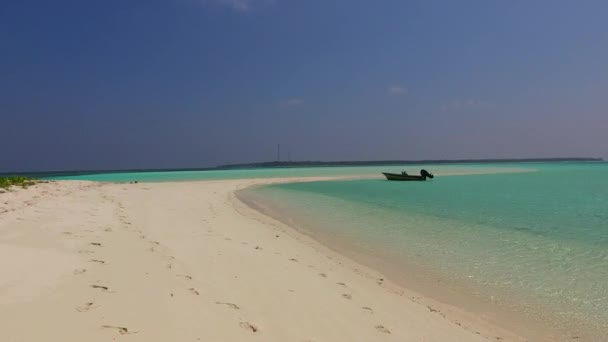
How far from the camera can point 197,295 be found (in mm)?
5309

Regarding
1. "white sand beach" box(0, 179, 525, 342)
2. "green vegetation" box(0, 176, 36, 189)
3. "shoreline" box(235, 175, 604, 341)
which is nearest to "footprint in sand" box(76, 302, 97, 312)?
"white sand beach" box(0, 179, 525, 342)

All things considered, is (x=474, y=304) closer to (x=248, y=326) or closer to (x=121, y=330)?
(x=248, y=326)

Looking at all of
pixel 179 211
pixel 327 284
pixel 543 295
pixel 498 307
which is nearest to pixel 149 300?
pixel 327 284

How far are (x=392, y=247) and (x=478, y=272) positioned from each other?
2603 mm

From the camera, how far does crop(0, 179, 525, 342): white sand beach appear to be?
4188 mm

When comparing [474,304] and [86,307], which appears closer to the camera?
[86,307]

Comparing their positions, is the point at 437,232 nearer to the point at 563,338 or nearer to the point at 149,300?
the point at 563,338

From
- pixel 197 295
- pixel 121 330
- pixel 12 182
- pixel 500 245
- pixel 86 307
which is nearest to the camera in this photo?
pixel 121 330

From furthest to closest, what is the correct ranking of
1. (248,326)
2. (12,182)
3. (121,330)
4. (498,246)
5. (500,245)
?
(12,182) < (500,245) < (498,246) < (248,326) < (121,330)

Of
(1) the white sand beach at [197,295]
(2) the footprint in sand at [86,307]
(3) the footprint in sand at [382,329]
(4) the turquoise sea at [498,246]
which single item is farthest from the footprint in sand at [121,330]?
(4) the turquoise sea at [498,246]

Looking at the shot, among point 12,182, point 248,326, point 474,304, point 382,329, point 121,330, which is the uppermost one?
point 12,182

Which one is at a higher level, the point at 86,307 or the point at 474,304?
the point at 86,307

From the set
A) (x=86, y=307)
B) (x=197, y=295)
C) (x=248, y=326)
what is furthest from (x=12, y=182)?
(x=248, y=326)

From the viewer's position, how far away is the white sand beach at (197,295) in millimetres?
4188
